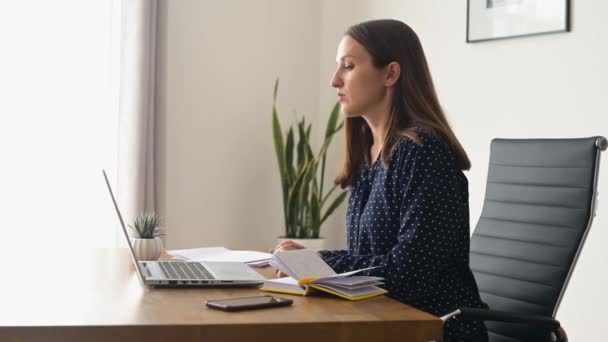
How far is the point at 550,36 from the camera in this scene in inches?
119

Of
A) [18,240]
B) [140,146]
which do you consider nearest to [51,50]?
[140,146]

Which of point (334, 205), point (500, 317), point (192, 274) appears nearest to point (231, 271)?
point (192, 274)

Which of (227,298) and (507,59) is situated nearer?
(227,298)

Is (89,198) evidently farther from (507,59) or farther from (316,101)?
(507,59)

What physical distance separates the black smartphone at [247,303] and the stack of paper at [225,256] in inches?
23.1

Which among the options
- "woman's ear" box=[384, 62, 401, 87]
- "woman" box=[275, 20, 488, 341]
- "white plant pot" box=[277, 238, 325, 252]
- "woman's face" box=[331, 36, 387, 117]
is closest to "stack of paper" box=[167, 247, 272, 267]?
"woman" box=[275, 20, 488, 341]

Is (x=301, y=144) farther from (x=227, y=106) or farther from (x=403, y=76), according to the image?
(x=403, y=76)

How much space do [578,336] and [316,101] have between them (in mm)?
2144

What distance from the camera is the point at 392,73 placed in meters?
2.08

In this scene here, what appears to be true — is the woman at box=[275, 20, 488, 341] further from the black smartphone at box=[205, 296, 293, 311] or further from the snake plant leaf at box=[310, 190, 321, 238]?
the snake plant leaf at box=[310, 190, 321, 238]

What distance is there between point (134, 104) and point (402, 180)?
7.32 feet

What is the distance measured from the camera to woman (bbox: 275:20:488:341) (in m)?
1.79

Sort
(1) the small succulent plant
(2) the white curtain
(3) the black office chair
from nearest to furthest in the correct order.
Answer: (3) the black office chair → (1) the small succulent plant → (2) the white curtain

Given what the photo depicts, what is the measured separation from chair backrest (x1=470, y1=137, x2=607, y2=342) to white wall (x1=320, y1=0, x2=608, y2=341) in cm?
74
